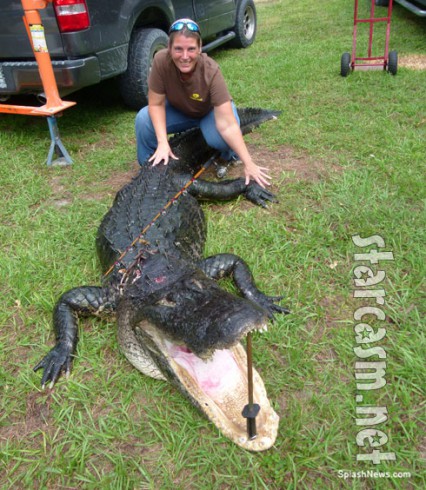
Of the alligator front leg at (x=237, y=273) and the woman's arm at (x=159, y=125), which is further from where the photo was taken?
the woman's arm at (x=159, y=125)

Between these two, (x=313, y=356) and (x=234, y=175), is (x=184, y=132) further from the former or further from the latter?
(x=313, y=356)

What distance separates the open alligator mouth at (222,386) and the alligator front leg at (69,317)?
1.89ft

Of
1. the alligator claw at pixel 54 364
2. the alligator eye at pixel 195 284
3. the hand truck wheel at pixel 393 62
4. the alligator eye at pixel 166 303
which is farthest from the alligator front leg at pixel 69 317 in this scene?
the hand truck wheel at pixel 393 62

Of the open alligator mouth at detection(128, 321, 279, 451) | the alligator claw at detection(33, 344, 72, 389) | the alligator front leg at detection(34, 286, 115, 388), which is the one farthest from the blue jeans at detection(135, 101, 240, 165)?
the open alligator mouth at detection(128, 321, 279, 451)

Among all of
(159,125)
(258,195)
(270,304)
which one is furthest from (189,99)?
(270,304)

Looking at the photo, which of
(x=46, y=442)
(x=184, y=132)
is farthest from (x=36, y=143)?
(x=46, y=442)

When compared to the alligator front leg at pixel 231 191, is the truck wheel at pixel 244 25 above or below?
above

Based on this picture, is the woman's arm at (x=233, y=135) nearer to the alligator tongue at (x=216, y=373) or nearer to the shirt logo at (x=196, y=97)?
the shirt logo at (x=196, y=97)

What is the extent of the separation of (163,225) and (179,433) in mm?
1234

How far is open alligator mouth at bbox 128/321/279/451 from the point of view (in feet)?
5.45

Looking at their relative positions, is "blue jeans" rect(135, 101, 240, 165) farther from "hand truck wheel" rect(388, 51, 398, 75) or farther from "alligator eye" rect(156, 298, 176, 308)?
"hand truck wheel" rect(388, 51, 398, 75)

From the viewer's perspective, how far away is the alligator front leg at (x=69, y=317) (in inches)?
83.9

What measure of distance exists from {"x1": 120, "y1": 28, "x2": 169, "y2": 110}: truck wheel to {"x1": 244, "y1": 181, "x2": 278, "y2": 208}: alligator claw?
8.14ft

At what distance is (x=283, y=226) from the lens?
300 cm
